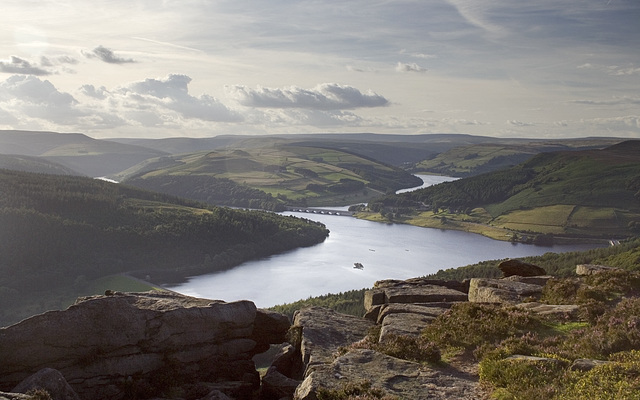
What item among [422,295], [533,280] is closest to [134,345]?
[422,295]

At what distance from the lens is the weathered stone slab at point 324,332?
22.7 m

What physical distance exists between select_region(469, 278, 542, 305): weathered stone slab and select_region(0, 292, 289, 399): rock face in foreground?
1249 cm

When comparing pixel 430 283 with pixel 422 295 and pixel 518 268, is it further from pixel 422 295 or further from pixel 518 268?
pixel 518 268

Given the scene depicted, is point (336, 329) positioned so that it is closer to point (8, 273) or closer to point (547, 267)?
point (547, 267)

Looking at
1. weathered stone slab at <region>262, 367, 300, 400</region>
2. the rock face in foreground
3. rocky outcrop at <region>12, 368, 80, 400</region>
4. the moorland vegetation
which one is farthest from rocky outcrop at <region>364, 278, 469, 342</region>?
rocky outcrop at <region>12, 368, 80, 400</region>

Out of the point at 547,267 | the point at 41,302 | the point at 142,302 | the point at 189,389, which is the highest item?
the point at 142,302

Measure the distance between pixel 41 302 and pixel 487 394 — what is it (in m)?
176

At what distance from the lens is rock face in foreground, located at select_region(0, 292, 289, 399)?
21.2m

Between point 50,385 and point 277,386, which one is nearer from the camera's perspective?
point 50,385

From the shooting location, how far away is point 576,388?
1540 cm

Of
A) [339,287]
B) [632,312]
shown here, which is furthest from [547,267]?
[632,312]

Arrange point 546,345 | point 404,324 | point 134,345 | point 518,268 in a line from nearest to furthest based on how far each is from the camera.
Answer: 1. point 546,345
2. point 134,345
3. point 404,324
4. point 518,268

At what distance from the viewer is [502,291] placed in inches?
1147

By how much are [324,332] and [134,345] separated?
8442mm
